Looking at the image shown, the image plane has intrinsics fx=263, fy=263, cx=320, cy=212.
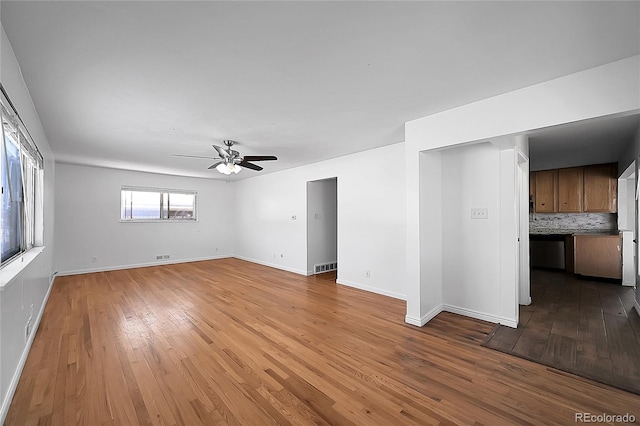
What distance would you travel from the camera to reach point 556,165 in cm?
573

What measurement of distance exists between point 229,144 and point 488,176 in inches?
144

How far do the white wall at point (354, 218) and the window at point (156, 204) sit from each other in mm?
2223

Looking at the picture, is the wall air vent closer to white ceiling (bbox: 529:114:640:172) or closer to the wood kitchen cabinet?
white ceiling (bbox: 529:114:640:172)

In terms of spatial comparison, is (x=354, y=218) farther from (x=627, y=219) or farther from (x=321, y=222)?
(x=627, y=219)

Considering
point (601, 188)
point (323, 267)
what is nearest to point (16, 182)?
point (323, 267)

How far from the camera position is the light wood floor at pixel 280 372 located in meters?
1.73

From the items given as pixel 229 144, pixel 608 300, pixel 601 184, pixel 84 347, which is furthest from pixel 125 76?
pixel 601 184

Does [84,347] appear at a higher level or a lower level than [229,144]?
lower

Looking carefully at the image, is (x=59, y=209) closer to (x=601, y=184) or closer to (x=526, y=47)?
(x=526, y=47)

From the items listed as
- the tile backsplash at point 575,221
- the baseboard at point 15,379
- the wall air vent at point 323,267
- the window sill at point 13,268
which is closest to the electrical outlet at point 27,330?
the baseboard at point 15,379

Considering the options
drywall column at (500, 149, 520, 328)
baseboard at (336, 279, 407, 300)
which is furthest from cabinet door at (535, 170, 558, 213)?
baseboard at (336, 279, 407, 300)

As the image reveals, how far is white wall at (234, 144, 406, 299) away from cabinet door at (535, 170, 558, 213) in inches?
162

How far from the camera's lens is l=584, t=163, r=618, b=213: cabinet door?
206 inches

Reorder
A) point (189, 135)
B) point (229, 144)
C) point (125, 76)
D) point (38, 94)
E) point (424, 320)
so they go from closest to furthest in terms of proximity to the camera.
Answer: point (125, 76), point (38, 94), point (424, 320), point (189, 135), point (229, 144)
